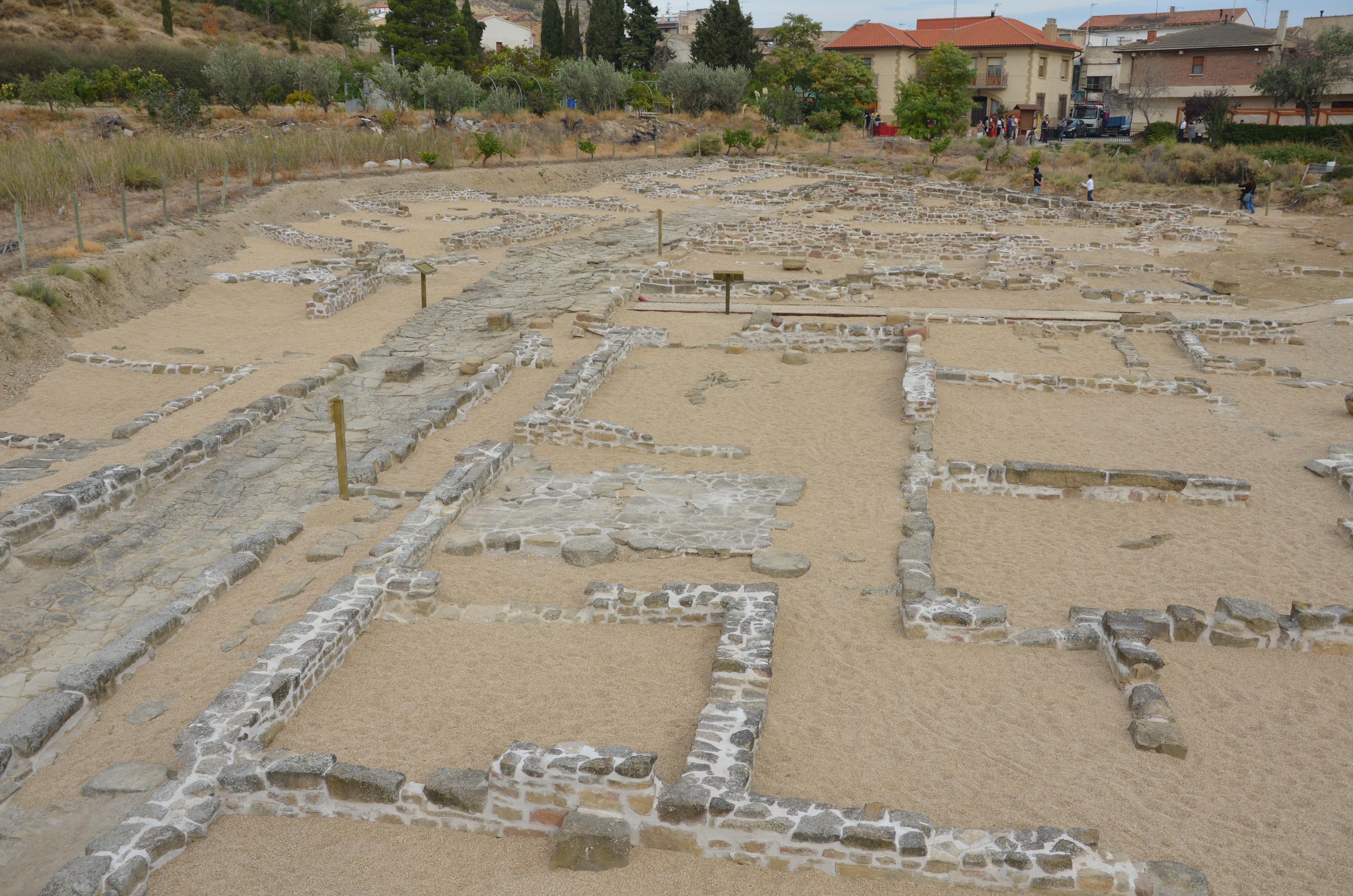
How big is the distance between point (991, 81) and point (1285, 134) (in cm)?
2112

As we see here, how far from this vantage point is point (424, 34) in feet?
196

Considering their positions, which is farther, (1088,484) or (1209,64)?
(1209,64)

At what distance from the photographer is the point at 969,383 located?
44.0 ft

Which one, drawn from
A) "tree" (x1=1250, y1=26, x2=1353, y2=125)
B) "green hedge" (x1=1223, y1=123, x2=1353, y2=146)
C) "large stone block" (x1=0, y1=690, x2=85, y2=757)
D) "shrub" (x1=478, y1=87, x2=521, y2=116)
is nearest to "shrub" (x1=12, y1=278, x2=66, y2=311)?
"large stone block" (x1=0, y1=690, x2=85, y2=757)

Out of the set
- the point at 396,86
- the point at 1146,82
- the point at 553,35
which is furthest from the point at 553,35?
the point at 1146,82

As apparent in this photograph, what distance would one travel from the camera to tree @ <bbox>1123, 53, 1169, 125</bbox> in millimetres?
51578

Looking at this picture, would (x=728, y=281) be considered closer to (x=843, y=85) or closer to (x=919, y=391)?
(x=919, y=391)

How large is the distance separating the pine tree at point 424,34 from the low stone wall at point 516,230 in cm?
3412

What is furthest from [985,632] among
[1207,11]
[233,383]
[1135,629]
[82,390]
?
[1207,11]

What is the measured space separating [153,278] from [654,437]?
12841 millimetres

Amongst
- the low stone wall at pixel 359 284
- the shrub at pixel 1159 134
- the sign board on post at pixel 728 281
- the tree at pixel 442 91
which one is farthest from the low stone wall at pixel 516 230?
the shrub at pixel 1159 134

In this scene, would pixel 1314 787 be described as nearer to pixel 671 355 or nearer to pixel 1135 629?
pixel 1135 629

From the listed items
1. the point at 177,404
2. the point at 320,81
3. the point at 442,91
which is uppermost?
the point at 320,81

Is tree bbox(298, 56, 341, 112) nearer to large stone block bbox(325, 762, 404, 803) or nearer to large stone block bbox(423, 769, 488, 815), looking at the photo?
large stone block bbox(325, 762, 404, 803)
